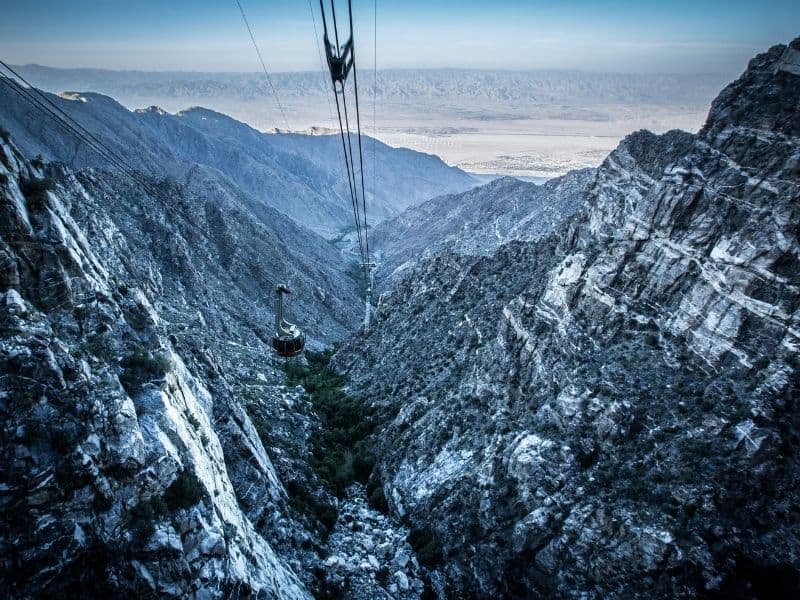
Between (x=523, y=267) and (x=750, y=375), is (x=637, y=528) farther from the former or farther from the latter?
(x=523, y=267)

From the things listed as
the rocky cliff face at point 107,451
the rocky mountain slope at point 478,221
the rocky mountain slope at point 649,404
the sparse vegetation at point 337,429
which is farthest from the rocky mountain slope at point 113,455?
the rocky mountain slope at point 478,221

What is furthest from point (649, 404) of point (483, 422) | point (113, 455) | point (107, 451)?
point (107, 451)

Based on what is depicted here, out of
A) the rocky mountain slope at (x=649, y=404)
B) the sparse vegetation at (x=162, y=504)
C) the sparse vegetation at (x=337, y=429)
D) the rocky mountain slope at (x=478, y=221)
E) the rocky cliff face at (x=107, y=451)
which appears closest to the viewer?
the rocky cliff face at (x=107, y=451)

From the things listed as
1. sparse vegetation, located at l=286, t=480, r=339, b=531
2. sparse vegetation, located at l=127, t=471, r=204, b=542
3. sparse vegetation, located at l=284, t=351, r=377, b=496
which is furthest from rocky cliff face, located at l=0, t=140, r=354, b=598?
sparse vegetation, located at l=284, t=351, r=377, b=496

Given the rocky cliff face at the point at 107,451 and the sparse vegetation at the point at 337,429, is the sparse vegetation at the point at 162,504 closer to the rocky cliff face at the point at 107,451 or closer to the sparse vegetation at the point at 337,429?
the rocky cliff face at the point at 107,451

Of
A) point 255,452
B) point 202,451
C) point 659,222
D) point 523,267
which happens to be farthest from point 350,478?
point 659,222

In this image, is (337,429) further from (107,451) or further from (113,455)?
(107,451)
